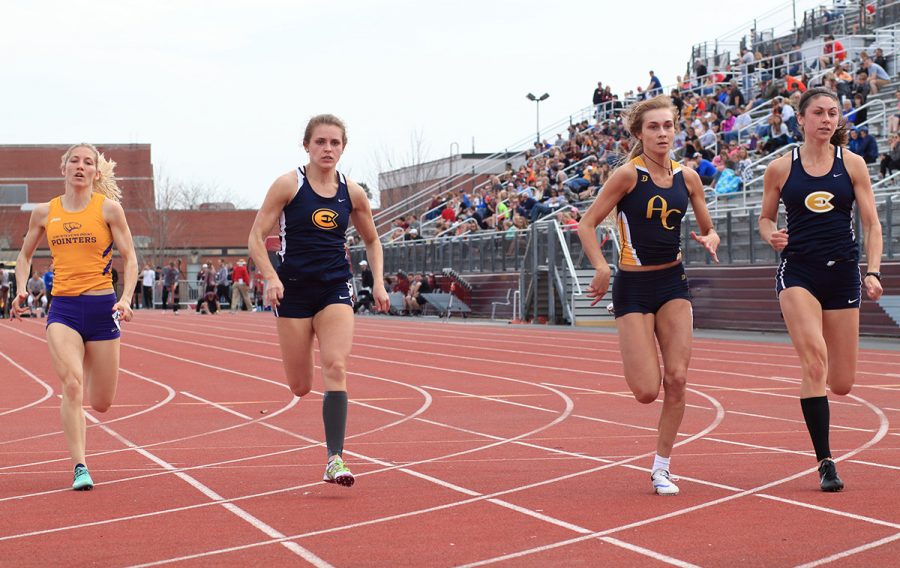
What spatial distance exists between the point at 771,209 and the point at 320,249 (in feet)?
8.41

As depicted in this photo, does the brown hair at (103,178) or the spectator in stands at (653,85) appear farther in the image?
the spectator in stands at (653,85)

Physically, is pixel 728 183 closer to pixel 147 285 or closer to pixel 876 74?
pixel 876 74

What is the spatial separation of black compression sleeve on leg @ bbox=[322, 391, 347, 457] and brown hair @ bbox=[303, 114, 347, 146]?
145 cm

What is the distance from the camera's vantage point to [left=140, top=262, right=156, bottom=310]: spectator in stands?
48062mm

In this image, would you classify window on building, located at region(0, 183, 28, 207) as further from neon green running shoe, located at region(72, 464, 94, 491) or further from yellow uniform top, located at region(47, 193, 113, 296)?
neon green running shoe, located at region(72, 464, 94, 491)

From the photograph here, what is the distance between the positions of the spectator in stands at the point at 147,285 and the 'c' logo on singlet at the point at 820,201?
138ft

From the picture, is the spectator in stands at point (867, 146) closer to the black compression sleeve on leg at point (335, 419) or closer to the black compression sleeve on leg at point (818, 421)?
the black compression sleeve on leg at point (818, 421)

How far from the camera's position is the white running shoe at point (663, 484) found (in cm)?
679

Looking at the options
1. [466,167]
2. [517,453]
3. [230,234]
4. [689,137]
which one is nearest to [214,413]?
[517,453]

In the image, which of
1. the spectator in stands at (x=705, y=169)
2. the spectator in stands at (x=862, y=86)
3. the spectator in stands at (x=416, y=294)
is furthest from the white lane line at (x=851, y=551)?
the spectator in stands at (x=416, y=294)

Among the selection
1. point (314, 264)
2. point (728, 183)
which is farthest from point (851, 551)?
point (728, 183)

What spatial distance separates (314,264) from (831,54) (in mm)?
23258

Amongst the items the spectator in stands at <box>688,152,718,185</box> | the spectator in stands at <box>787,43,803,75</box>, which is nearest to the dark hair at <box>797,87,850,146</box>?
the spectator in stands at <box>688,152,718,185</box>

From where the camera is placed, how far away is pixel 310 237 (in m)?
7.41
